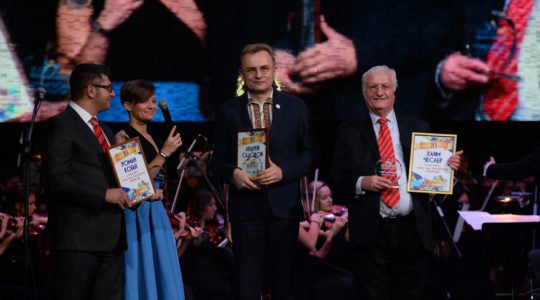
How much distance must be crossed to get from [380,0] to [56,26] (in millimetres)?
2841

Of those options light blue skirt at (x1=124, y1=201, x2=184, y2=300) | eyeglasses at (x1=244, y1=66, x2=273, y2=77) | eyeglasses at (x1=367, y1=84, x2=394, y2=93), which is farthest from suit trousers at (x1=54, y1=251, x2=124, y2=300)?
eyeglasses at (x1=367, y1=84, x2=394, y2=93)

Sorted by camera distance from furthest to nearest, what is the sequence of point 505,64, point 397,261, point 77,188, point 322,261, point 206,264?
point 505,64, point 206,264, point 322,261, point 397,261, point 77,188

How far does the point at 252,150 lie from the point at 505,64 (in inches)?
139

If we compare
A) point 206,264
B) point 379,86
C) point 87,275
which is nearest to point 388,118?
point 379,86

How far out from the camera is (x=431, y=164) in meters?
3.17

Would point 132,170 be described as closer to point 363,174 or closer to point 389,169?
point 363,174

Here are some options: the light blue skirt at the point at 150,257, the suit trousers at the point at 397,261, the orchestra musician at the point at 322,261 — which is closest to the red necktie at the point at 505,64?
the orchestra musician at the point at 322,261

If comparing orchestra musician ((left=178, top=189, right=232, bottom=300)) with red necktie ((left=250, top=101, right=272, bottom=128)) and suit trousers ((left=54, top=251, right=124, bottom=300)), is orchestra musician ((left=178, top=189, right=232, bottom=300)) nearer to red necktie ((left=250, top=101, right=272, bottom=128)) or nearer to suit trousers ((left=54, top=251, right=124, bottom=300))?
suit trousers ((left=54, top=251, right=124, bottom=300))

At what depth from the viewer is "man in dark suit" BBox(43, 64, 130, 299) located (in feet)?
9.90

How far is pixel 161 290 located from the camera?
345cm

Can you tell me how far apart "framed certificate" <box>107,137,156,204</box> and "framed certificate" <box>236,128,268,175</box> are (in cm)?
46

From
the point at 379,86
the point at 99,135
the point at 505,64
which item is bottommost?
the point at 99,135

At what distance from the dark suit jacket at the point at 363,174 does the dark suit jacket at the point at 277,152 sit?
17cm

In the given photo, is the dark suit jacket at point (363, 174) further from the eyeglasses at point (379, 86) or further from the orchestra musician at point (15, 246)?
the orchestra musician at point (15, 246)
